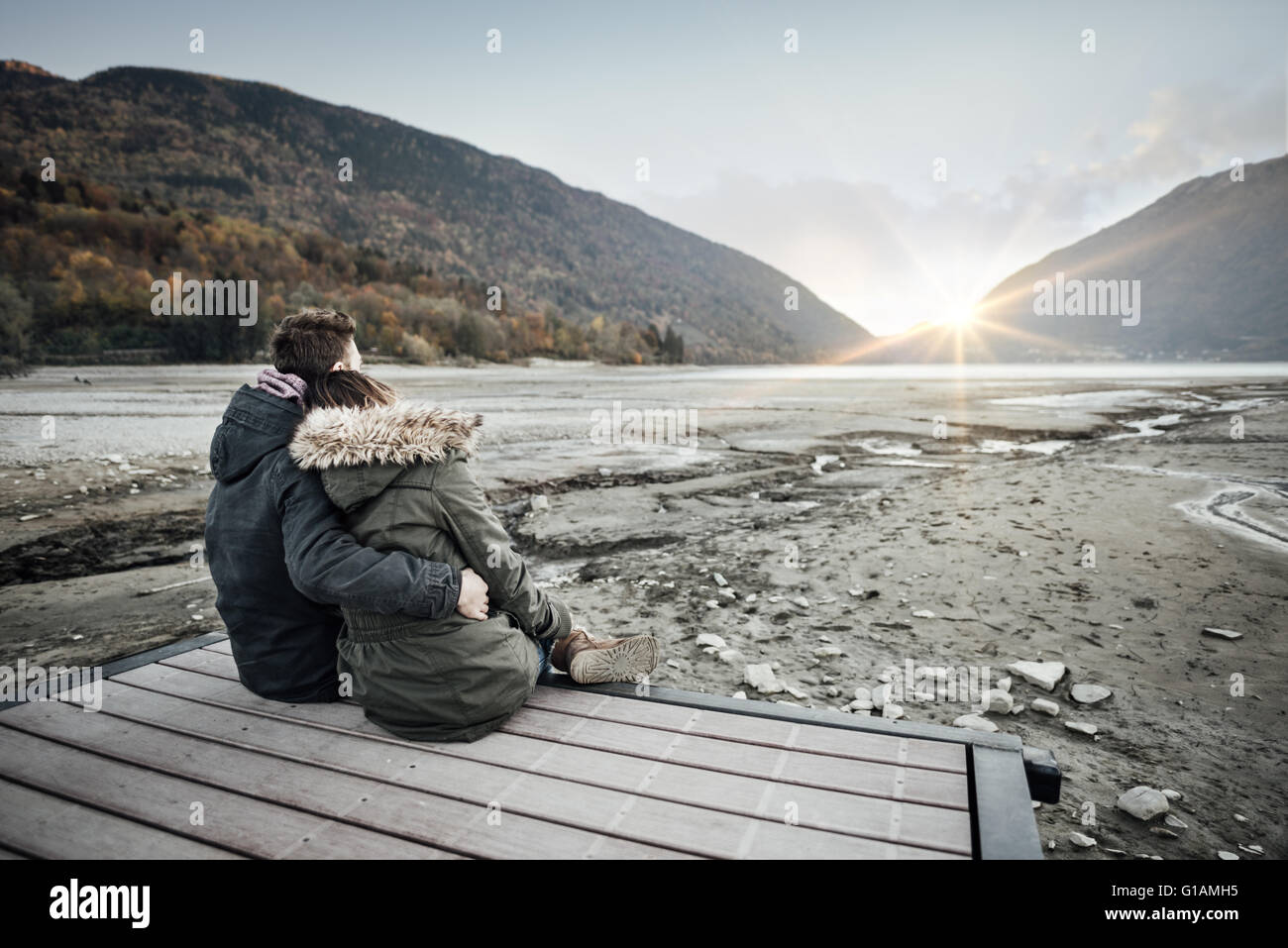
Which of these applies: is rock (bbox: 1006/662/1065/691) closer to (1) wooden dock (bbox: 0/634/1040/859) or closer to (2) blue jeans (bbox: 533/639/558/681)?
(1) wooden dock (bbox: 0/634/1040/859)

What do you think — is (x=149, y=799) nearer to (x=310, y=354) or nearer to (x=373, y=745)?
(x=373, y=745)

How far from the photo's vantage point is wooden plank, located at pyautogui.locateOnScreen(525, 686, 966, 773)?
2301 millimetres

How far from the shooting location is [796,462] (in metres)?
11.7

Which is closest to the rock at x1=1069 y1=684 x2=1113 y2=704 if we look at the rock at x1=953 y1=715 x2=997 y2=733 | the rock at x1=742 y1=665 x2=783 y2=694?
the rock at x1=953 y1=715 x2=997 y2=733

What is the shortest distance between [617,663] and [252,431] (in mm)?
1738

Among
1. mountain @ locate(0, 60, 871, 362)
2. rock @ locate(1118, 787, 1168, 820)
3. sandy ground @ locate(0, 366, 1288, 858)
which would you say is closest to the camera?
rock @ locate(1118, 787, 1168, 820)

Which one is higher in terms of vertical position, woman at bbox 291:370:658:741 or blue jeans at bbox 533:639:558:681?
woman at bbox 291:370:658:741

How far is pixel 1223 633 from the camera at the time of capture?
441 cm

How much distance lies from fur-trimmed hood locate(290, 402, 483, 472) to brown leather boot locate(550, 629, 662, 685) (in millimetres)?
1121

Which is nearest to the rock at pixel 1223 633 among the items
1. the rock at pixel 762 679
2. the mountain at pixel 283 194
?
the rock at pixel 762 679

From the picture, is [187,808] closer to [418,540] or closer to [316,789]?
[316,789]
